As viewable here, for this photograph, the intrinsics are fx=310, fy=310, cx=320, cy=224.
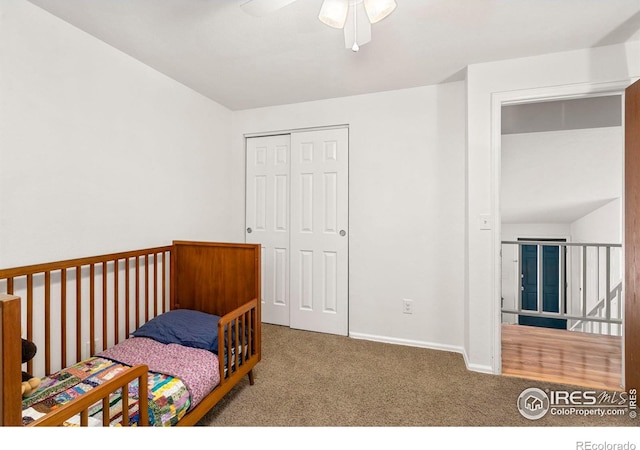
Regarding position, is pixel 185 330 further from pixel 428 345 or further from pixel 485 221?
pixel 485 221

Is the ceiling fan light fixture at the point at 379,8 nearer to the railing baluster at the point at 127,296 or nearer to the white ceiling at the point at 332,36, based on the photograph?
the white ceiling at the point at 332,36

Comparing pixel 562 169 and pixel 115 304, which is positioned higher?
pixel 562 169

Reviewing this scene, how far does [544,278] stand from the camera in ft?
20.0

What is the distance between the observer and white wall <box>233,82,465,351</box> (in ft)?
→ 8.77

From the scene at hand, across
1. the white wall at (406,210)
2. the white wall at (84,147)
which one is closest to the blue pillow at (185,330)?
the white wall at (84,147)

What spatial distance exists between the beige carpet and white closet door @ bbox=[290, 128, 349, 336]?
447 millimetres

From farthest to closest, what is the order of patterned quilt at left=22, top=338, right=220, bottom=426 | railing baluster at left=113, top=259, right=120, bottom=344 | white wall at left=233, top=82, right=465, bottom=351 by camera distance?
white wall at left=233, top=82, right=465, bottom=351 < railing baluster at left=113, top=259, right=120, bottom=344 < patterned quilt at left=22, top=338, right=220, bottom=426

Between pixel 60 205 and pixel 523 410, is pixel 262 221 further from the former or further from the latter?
pixel 523 410

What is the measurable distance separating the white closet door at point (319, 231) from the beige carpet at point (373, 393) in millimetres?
447

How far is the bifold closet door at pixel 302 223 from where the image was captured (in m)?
3.05

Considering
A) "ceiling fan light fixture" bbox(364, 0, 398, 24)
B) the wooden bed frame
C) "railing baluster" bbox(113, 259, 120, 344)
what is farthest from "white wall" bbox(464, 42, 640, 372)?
"railing baluster" bbox(113, 259, 120, 344)

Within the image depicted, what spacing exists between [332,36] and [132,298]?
2.30 meters

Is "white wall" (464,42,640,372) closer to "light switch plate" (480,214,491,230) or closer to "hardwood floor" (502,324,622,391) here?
"light switch plate" (480,214,491,230)

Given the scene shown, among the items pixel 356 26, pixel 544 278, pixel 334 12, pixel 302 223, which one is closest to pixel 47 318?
pixel 302 223
